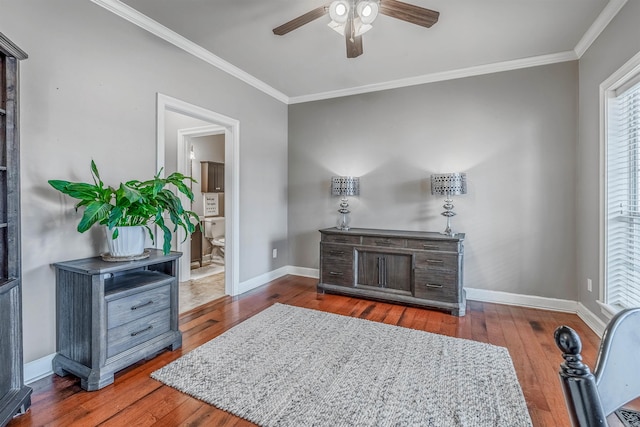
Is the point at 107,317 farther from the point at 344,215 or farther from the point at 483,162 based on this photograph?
the point at 483,162

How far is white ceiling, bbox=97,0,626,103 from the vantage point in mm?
2330

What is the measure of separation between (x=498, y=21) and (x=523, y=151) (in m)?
1.34

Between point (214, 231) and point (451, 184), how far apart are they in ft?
13.0

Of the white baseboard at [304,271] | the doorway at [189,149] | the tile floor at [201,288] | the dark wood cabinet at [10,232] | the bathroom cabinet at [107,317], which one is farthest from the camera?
the white baseboard at [304,271]

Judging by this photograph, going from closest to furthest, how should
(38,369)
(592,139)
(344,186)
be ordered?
(38,369)
(592,139)
(344,186)

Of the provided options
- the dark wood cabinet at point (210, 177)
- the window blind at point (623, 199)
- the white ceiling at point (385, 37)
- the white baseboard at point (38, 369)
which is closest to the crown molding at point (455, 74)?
the white ceiling at point (385, 37)

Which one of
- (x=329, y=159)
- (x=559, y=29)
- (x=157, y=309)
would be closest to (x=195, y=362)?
(x=157, y=309)

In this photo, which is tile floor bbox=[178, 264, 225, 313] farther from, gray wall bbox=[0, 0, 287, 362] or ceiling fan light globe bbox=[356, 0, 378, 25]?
ceiling fan light globe bbox=[356, 0, 378, 25]

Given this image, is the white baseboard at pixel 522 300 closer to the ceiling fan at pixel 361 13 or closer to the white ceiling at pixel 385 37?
the white ceiling at pixel 385 37

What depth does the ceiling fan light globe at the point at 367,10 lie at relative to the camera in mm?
1828

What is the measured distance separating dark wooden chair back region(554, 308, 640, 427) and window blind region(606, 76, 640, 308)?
222 cm

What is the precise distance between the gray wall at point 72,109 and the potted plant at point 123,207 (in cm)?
21

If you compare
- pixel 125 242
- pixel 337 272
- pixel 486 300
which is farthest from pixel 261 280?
pixel 486 300

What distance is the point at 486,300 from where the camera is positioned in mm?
3391
